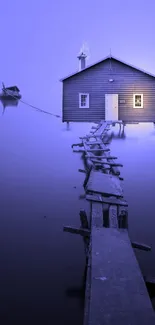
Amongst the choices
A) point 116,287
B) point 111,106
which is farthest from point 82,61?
point 116,287

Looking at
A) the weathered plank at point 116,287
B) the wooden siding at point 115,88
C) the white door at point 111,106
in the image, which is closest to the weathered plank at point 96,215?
the weathered plank at point 116,287

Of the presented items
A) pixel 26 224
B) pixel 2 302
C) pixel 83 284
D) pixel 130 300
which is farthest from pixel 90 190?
pixel 130 300

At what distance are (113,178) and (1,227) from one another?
3.36 metres

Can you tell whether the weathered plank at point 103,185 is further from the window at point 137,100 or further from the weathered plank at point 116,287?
the window at point 137,100

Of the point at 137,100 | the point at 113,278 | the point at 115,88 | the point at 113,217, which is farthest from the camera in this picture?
the point at 137,100

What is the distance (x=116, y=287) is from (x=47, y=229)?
2.82 metres

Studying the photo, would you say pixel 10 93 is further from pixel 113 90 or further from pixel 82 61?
pixel 113 90

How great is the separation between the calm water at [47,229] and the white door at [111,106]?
12774 millimetres

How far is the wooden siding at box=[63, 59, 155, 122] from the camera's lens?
1031 inches

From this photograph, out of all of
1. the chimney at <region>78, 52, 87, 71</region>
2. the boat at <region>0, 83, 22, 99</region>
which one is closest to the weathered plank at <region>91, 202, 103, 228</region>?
the chimney at <region>78, 52, 87, 71</region>

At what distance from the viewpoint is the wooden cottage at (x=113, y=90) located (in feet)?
85.8

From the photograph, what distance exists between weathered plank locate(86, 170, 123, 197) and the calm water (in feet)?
1.45

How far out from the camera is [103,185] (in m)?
7.52

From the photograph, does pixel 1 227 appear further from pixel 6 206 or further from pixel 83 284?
pixel 83 284
